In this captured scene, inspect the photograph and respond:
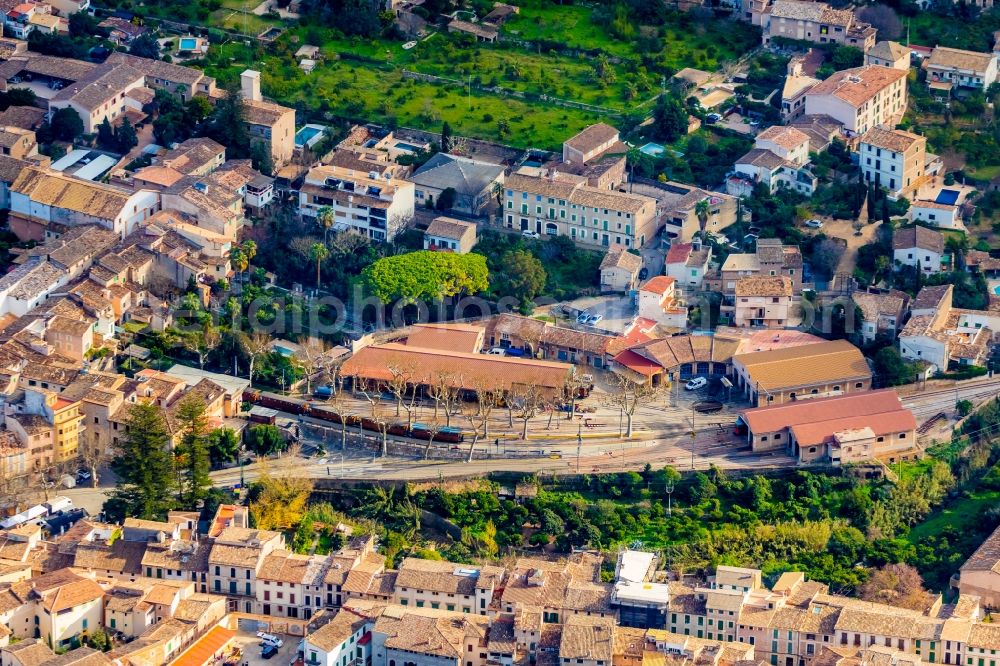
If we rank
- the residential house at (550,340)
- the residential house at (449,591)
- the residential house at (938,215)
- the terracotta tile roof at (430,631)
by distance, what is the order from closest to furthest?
the terracotta tile roof at (430,631), the residential house at (449,591), the residential house at (550,340), the residential house at (938,215)

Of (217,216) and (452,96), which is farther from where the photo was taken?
(452,96)

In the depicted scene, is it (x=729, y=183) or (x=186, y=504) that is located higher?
(x=729, y=183)

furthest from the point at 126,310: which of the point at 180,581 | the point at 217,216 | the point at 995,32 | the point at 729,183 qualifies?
the point at 995,32

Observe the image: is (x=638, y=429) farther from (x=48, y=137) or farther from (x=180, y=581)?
(x=48, y=137)

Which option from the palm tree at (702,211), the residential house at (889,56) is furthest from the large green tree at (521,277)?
the residential house at (889,56)

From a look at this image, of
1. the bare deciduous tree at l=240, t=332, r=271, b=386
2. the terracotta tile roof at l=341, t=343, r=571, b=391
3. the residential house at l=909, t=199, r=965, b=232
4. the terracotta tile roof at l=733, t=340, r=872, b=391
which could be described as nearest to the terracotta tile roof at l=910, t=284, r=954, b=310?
the terracotta tile roof at l=733, t=340, r=872, b=391

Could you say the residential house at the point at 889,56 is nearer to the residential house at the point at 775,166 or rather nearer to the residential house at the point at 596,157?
the residential house at the point at 775,166
